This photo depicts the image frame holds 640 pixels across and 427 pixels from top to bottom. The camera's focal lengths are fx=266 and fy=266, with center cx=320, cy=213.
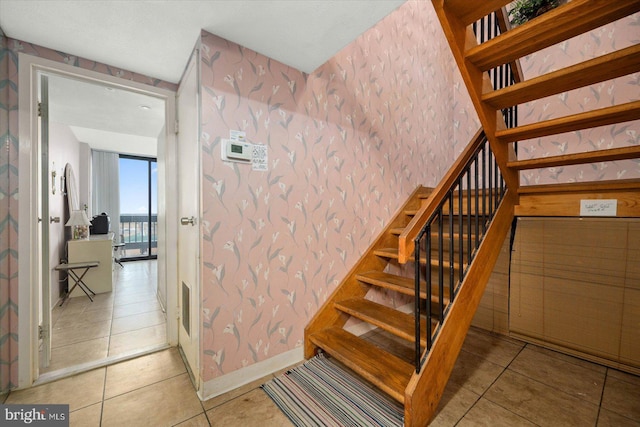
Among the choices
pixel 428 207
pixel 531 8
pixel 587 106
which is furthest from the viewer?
pixel 587 106

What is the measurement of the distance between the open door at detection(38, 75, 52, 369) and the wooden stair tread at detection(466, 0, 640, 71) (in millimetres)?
2720

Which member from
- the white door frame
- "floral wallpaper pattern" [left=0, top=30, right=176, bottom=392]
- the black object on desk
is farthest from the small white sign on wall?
the black object on desk

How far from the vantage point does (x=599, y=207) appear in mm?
1711

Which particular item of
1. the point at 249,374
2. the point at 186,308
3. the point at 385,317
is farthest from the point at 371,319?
the point at 186,308

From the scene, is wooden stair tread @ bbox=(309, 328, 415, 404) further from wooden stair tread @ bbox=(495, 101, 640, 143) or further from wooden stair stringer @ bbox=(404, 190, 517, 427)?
wooden stair tread @ bbox=(495, 101, 640, 143)

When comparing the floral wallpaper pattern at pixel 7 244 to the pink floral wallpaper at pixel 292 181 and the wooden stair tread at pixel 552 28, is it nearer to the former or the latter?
the pink floral wallpaper at pixel 292 181

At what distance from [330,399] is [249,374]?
1.90 ft

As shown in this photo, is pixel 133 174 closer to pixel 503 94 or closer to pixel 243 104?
pixel 243 104

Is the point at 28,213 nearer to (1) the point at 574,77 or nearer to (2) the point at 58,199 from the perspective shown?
(2) the point at 58,199

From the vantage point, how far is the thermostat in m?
1.70

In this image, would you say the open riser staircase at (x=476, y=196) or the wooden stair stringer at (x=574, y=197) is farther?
the wooden stair stringer at (x=574, y=197)

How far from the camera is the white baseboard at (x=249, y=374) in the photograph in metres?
1.66

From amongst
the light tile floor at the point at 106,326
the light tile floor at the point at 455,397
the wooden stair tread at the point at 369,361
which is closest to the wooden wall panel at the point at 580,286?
the light tile floor at the point at 455,397

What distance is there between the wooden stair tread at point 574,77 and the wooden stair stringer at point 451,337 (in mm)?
774
